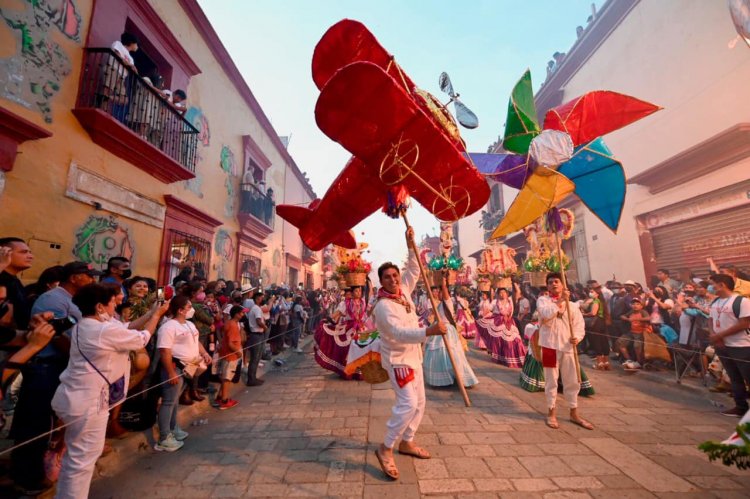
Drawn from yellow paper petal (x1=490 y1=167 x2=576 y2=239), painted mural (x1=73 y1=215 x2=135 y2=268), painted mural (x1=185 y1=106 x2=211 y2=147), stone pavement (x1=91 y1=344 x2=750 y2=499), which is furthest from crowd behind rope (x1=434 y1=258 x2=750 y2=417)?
painted mural (x1=185 y1=106 x2=211 y2=147)

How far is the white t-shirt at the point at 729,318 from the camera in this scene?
4.26m

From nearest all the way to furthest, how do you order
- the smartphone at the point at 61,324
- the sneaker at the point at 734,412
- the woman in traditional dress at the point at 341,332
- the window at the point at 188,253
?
1. the smartphone at the point at 61,324
2. the sneaker at the point at 734,412
3. the woman in traditional dress at the point at 341,332
4. the window at the point at 188,253

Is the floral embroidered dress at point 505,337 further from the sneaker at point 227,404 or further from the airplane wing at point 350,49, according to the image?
the airplane wing at point 350,49

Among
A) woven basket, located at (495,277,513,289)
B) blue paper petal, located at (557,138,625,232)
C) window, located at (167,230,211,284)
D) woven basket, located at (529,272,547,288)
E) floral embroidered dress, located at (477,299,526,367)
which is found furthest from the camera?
woven basket, located at (495,277,513,289)

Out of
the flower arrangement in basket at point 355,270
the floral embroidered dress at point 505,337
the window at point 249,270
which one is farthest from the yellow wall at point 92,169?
the floral embroidered dress at point 505,337

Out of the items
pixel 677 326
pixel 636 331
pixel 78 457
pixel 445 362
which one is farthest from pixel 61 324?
pixel 677 326

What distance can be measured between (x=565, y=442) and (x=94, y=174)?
25.3 feet

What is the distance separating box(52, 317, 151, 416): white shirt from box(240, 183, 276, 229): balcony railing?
8705 millimetres

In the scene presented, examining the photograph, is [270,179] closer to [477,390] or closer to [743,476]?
[477,390]

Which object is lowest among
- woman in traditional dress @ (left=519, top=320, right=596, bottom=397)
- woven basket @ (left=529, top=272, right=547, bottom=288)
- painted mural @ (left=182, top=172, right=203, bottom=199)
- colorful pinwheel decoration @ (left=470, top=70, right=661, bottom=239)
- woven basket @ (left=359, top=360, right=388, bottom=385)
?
woman in traditional dress @ (left=519, top=320, right=596, bottom=397)

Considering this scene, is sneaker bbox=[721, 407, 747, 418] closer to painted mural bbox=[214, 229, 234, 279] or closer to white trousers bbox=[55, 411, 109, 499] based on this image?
white trousers bbox=[55, 411, 109, 499]

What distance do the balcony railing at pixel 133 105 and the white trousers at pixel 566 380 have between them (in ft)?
25.3

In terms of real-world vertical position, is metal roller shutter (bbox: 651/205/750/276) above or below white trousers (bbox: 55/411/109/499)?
above

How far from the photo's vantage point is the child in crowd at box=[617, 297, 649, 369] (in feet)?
22.8
